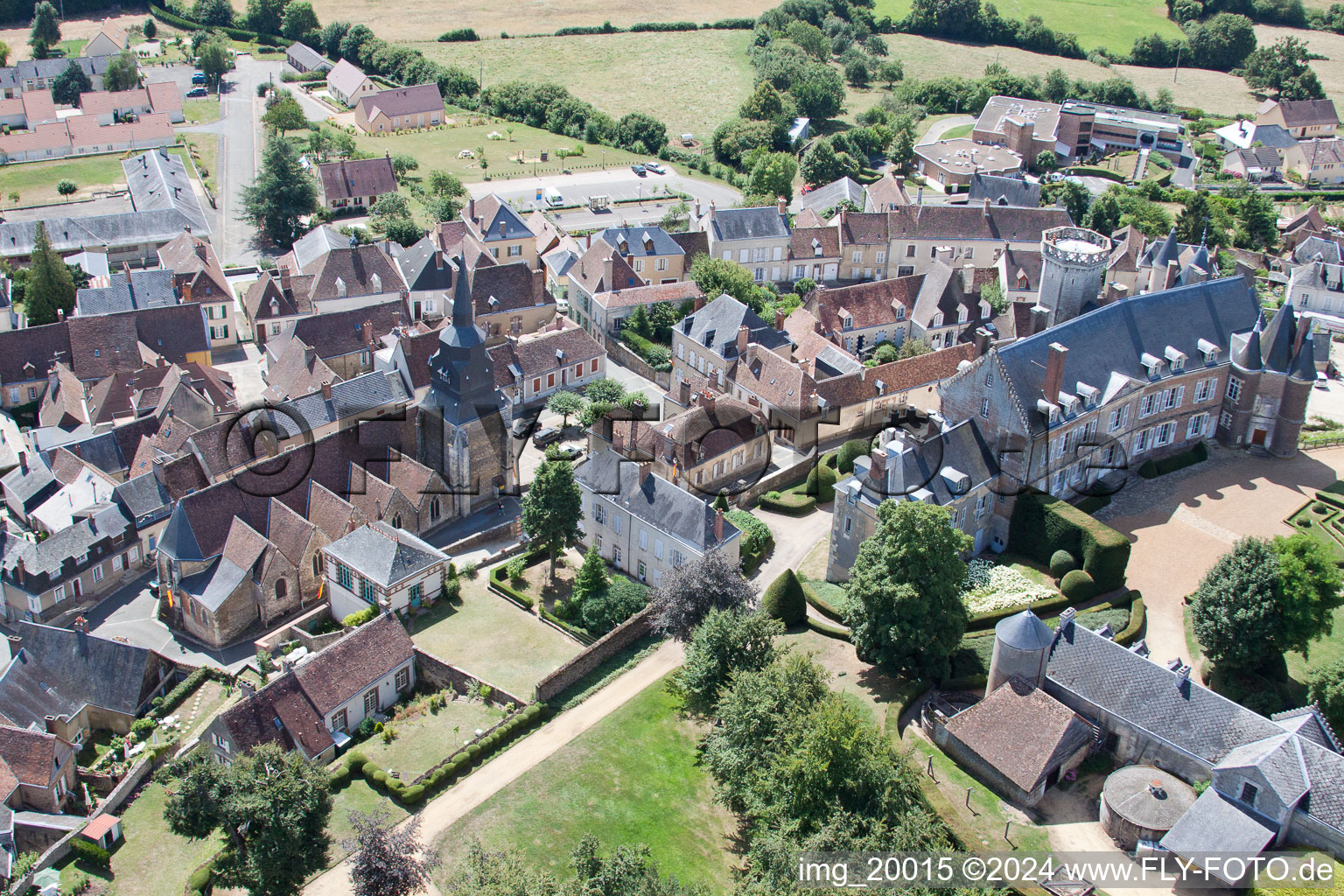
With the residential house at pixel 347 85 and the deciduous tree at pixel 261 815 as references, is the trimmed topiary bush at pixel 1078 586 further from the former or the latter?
the residential house at pixel 347 85

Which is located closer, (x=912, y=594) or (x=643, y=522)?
(x=912, y=594)

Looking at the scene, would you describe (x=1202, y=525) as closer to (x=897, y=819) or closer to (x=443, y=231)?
(x=897, y=819)

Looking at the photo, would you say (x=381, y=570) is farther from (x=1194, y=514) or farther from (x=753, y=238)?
(x=753, y=238)

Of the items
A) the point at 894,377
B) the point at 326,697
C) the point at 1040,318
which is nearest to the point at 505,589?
the point at 326,697

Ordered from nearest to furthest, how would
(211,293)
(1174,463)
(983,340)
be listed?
(983,340) < (1174,463) < (211,293)

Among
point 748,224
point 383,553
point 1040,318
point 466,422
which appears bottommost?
point 383,553

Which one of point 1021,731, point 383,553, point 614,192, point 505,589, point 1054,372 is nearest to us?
point 1021,731

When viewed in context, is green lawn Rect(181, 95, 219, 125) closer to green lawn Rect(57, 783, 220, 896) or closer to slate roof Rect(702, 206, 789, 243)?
slate roof Rect(702, 206, 789, 243)
